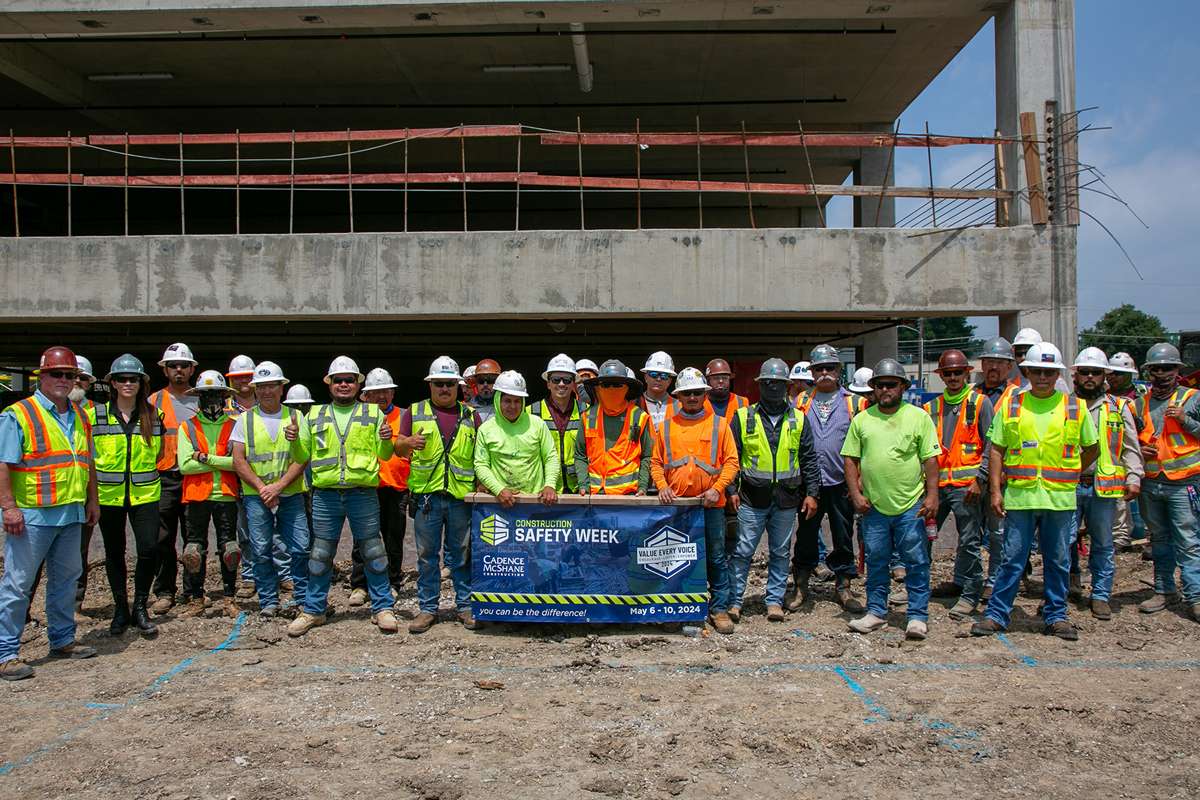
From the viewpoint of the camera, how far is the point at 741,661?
237 inches

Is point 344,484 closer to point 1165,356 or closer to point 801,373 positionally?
point 801,373

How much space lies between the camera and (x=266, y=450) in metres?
6.90

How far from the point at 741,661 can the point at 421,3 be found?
1057 centimetres

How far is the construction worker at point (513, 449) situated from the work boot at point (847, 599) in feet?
8.67

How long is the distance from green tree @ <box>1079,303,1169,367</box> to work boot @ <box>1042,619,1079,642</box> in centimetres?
7308

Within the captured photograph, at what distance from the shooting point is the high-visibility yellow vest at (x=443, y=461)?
6.79 meters

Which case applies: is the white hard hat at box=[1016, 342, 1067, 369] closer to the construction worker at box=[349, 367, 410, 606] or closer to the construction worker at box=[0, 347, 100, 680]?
the construction worker at box=[349, 367, 410, 606]

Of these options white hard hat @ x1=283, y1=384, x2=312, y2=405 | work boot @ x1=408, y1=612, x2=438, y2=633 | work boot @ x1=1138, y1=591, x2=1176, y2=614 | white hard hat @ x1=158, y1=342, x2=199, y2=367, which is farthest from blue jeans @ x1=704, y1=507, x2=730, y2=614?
white hard hat @ x1=158, y1=342, x2=199, y2=367

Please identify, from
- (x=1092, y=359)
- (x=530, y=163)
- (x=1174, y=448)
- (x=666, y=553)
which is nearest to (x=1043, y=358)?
(x=1092, y=359)

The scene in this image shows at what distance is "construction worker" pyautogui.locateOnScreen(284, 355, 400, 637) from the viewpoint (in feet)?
21.7

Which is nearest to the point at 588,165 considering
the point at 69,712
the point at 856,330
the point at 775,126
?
the point at 775,126

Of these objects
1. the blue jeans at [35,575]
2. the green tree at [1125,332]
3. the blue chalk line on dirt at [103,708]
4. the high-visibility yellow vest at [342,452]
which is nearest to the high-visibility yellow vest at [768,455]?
the high-visibility yellow vest at [342,452]

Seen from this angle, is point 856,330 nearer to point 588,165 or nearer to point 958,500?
point 588,165

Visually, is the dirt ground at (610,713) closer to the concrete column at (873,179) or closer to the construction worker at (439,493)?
the construction worker at (439,493)
